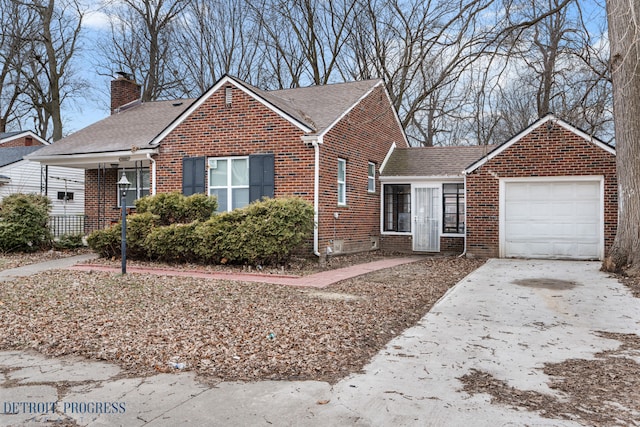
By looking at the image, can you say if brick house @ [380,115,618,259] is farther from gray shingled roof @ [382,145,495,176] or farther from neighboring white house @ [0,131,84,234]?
neighboring white house @ [0,131,84,234]

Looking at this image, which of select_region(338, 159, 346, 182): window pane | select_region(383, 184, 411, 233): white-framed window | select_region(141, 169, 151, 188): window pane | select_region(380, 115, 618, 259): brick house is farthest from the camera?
select_region(383, 184, 411, 233): white-framed window

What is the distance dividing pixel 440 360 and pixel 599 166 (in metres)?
10.3

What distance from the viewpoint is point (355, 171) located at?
14625 mm

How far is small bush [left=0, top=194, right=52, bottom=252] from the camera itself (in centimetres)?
1401

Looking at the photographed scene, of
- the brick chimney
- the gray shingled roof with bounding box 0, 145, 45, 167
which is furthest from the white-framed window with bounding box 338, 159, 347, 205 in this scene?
the gray shingled roof with bounding box 0, 145, 45, 167

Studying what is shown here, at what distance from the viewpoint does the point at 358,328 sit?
5922 millimetres

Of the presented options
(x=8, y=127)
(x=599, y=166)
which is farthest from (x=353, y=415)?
(x=8, y=127)

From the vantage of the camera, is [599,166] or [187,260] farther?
[599,166]

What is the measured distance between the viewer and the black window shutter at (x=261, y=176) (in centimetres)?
1261

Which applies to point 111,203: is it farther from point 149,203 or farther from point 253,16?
point 253,16

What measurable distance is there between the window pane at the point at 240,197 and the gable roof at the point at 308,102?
89.9 inches

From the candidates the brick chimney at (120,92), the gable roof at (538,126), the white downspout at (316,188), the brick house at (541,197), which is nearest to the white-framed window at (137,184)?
the brick chimney at (120,92)

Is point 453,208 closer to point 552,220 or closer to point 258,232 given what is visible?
point 552,220

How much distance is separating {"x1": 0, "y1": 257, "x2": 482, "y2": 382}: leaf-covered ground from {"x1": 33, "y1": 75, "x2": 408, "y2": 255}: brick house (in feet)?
13.0
